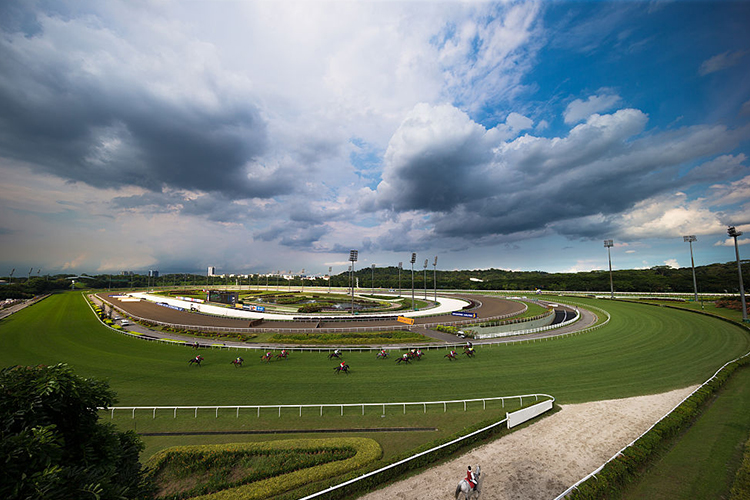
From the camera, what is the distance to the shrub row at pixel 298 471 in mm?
9836

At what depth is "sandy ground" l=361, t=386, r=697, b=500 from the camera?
9.56 m

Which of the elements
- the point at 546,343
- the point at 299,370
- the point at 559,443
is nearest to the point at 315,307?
the point at 299,370

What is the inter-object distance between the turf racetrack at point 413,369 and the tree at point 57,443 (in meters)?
12.1

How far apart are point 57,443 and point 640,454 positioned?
1588cm

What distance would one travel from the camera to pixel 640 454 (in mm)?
10305

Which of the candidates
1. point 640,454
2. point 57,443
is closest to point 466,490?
point 640,454

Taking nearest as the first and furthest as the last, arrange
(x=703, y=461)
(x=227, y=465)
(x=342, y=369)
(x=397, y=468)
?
1. (x=397, y=468)
2. (x=703, y=461)
3. (x=227, y=465)
4. (x=342, y=369)

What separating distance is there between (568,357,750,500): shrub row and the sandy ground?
989 millimetres

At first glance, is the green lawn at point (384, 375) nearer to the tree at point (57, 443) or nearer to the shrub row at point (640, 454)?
the shrub row at point (640, 454)

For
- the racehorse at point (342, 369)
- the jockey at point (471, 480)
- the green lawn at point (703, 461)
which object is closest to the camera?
the jockey at point (471, 480)

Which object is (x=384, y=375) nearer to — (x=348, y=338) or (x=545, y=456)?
(x=348, y=338)

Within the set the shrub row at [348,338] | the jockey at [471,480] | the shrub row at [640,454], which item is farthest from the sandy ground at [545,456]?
the shrub row at [348,338]

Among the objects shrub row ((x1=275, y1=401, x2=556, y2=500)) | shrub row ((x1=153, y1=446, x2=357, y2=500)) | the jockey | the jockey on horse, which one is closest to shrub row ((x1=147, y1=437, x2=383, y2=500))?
shrub row ((x1=153, y1=446, x2=357, y2=500))

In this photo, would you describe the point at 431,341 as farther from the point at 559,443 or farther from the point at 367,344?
the point at 559,443
